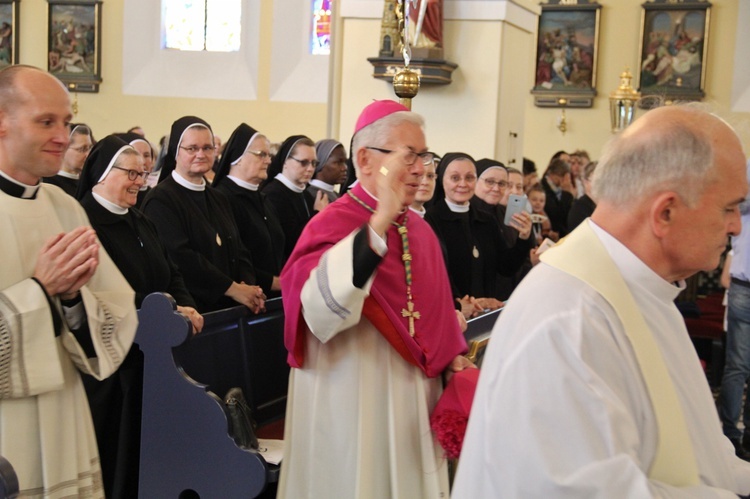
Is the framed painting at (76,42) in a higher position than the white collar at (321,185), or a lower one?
higher

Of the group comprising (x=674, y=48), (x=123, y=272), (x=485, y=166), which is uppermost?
(x=674, y=48)

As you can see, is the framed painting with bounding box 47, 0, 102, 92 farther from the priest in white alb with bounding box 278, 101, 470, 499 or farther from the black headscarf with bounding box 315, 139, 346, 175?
the priest in white alb with bounding box 278, 101, 470, 499

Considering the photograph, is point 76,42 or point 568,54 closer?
point 568,54

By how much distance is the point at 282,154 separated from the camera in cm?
738

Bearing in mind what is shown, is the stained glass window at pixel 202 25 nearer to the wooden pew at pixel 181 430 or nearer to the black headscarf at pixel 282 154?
the black headscarf at pixel 282 154

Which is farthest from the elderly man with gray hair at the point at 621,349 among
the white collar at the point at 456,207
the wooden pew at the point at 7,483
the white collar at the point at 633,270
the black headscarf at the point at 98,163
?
the white collar at the point at 456,207

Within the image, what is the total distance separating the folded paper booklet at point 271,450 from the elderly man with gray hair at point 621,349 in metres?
2.11

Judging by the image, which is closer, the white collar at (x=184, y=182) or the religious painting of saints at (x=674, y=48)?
the white collar at (x=184, y=182)

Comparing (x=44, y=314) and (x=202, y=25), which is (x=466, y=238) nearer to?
(x=44, y=314)

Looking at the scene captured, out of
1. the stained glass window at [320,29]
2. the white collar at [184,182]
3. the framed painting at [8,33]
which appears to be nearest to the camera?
the white collar at [184,182]

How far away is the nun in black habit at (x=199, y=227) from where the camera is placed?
17.6 feet

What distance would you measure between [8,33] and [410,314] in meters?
18.0

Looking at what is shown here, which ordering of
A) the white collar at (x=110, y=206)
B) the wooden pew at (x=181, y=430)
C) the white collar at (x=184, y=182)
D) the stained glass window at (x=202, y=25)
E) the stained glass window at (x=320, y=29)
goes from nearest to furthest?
the wooden pew at (x=181, y=430) → the white collar at (x=110, y=206) → the white collar at (x=184, y=182) → the stained glass window at (x=320, y=29) → the stained glass window at (x=202, y=25)

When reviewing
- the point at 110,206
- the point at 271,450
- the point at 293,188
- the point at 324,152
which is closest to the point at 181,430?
the point at 271,450
